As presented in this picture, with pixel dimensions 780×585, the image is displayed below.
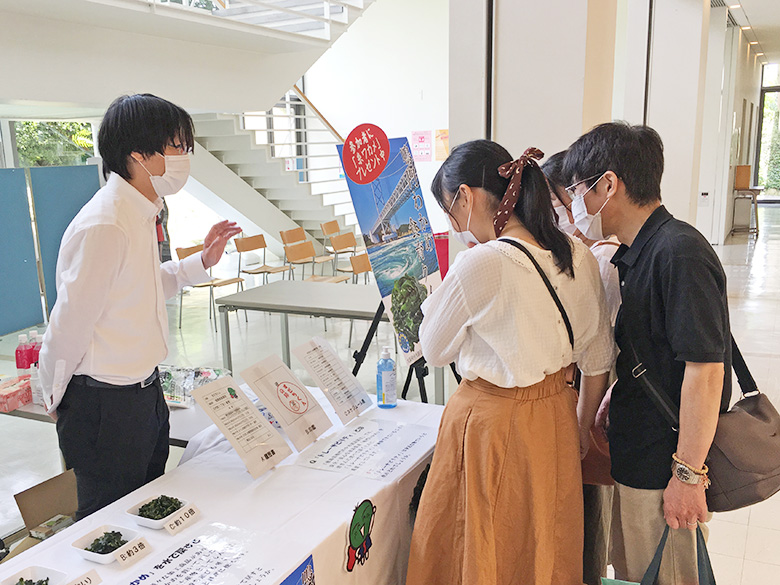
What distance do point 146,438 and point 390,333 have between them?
4.74m

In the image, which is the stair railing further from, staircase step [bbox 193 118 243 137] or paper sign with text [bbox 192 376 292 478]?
paper sign with text [bbox 192 376 292 478]

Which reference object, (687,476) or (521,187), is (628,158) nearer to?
(521,187)

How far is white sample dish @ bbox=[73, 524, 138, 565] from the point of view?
143 centimetres

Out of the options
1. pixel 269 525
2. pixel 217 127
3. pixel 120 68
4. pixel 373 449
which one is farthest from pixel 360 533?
pixel 217 127

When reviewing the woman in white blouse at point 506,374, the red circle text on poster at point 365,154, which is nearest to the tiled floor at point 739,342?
the woman in white blouse at point 506,374

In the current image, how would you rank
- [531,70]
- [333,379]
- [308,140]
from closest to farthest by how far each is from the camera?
[333,379], [531,70], [308,140]

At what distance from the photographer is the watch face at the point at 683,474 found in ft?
Result: 4.90

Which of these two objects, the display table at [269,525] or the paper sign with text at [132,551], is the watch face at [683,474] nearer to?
the display table at [269,525]

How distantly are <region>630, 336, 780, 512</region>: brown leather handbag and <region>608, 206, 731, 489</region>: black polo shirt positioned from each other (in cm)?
3

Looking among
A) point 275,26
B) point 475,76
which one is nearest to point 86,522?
point 475,76

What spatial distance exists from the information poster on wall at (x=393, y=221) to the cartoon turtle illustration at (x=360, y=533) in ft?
2.70

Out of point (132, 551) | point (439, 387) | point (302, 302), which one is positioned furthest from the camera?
point (302, 302)

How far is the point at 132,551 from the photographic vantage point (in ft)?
4.78

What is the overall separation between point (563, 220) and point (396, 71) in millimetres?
9452
